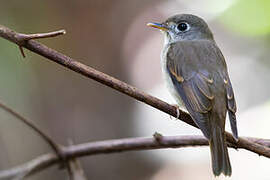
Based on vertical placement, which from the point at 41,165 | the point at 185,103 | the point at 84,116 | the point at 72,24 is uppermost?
the point at 72,24

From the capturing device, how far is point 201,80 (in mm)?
3701

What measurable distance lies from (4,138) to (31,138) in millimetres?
415

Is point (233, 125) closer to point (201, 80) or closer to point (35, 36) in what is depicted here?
point (201, 80)

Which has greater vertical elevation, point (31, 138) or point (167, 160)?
point (31, 138)

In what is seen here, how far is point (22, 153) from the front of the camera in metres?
4.86

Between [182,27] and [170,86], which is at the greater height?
[182,27]

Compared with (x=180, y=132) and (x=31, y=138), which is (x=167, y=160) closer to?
(x=180, y=132)

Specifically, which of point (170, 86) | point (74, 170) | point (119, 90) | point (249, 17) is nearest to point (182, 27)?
point (249, 17)

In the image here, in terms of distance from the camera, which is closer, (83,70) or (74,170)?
A: (83,70)

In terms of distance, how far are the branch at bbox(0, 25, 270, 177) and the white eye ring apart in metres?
1.32

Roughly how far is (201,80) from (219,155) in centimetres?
73

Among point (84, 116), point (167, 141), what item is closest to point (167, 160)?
point (84, 116)

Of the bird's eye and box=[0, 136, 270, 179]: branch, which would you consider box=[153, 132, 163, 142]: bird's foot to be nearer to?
box=[0, 136, 270, 179]: branch

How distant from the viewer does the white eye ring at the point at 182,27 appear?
15.0 feet
